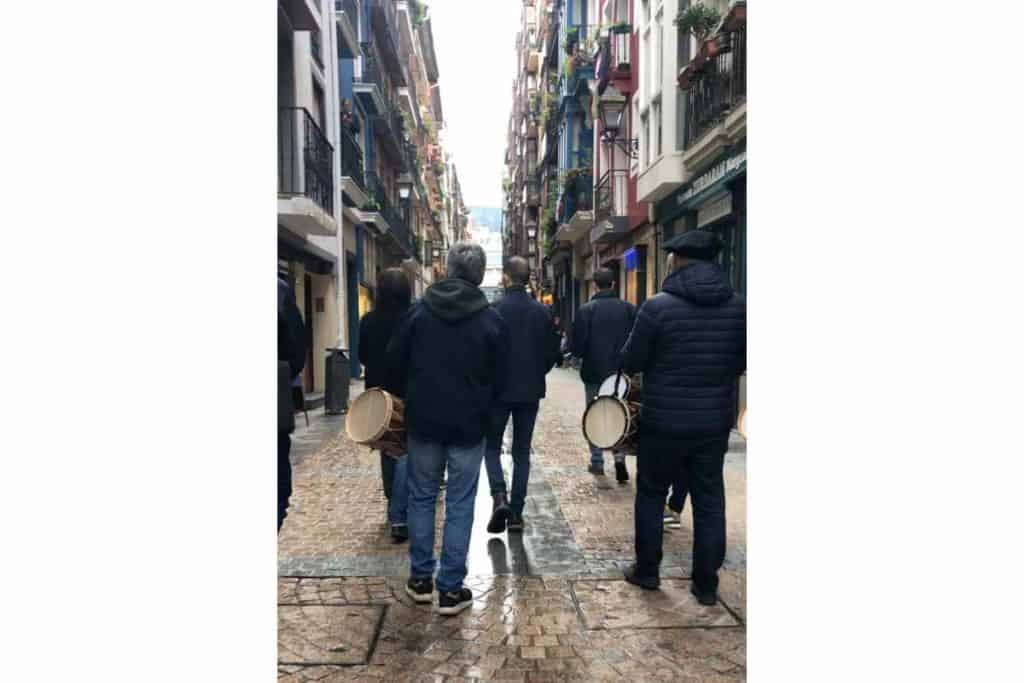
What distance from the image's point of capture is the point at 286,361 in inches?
147

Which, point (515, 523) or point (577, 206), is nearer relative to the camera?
point (515, 523)

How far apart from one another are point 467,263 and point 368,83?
1884 centimetres

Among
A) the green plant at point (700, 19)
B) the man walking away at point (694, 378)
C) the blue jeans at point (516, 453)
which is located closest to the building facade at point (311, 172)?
the blue jeans at point (516, 453)

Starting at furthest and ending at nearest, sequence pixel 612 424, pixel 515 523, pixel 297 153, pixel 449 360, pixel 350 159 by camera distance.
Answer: pixel 350 159 → pixel 297 153 → pixel 515 523 → pixel 612 424 → pixel 449 360

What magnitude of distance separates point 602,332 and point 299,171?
26.7 feet

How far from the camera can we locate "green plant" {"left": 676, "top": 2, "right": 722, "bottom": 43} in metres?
11.3

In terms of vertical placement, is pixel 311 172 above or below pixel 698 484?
above

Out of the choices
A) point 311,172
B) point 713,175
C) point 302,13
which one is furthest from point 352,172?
point 713,175

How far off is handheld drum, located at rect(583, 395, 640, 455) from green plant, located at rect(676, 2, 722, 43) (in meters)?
8.81

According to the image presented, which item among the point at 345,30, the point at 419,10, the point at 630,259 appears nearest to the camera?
the point at 345,30

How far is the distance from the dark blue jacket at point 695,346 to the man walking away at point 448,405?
834 millimetres

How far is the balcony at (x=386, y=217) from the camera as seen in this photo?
2197 centimetres

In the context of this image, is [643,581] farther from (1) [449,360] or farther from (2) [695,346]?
(1) [449,360]

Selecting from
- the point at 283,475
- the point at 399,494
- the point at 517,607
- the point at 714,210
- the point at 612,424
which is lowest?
the point at 517,607
